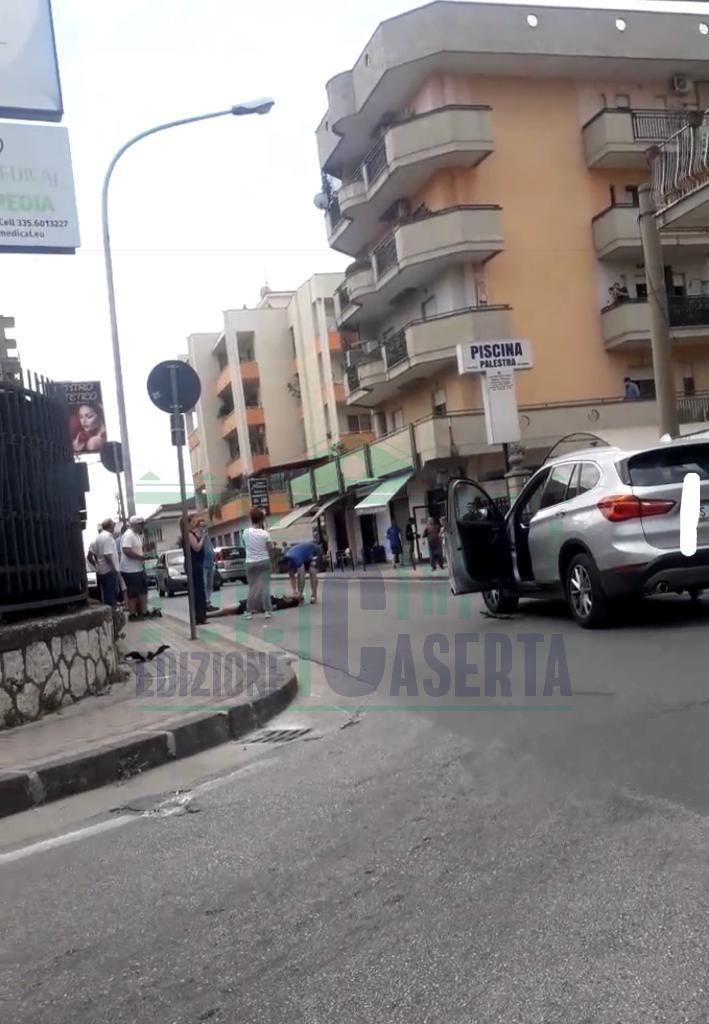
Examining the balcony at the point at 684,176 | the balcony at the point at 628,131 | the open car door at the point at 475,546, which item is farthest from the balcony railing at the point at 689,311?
the open car door at the point at 475,546

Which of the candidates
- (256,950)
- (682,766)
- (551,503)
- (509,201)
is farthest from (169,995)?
(509,201)

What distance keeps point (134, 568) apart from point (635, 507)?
8049 millimetres

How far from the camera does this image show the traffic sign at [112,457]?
51.9 feet

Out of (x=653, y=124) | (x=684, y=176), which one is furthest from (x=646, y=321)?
(x=684, y=176)

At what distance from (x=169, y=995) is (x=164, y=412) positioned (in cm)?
818

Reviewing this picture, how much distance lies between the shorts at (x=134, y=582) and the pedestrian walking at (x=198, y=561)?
0.77m

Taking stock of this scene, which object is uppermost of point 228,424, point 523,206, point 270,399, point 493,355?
point 523,206

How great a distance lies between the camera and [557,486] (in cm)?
987

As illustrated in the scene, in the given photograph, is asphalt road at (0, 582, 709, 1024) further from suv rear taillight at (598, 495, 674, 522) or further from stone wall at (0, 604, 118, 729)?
suv rear taillight at (598, 495, 674, 522)

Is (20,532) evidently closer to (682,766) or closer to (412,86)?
(682,766)

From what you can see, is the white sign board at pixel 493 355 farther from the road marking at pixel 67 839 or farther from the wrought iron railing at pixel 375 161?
the road marking at pixel 67 839

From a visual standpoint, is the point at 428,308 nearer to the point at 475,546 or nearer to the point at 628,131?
the point at 628,131

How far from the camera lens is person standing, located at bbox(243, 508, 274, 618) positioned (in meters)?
14.5

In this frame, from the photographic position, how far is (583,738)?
5383 millimetres
